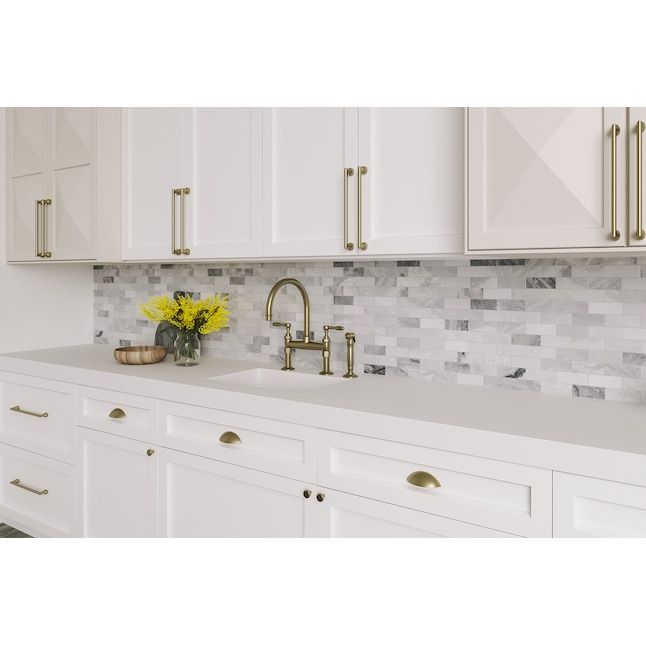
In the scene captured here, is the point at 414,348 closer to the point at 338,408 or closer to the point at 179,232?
the point at 338,408

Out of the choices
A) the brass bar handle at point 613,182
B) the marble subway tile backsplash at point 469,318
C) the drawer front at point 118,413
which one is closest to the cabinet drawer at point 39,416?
the drawer front at point 118,413

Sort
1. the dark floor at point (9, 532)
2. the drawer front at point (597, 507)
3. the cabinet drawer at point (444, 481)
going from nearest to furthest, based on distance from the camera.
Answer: the drawer front at point (597, 507), the cabinet drawer at point (444, 481), the dark floor at point (9, 532)

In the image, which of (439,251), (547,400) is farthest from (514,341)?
(439,251)

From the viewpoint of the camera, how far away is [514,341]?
223cm

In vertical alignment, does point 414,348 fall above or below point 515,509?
above

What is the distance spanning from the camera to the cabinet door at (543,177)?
166cm

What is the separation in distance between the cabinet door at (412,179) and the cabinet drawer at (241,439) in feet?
2.24

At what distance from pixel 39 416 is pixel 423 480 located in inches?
76.0

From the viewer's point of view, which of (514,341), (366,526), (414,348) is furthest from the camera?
(414,348)

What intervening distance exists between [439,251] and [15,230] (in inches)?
90.0

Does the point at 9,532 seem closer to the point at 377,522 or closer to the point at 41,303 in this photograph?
the point at 41,303

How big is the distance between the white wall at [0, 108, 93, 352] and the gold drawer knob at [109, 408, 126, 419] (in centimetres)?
98

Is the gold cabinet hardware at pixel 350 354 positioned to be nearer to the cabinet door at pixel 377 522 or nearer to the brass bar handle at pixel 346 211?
the brass bar handle at pixel 346 211

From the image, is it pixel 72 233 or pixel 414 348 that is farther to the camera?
pixel 72 233
